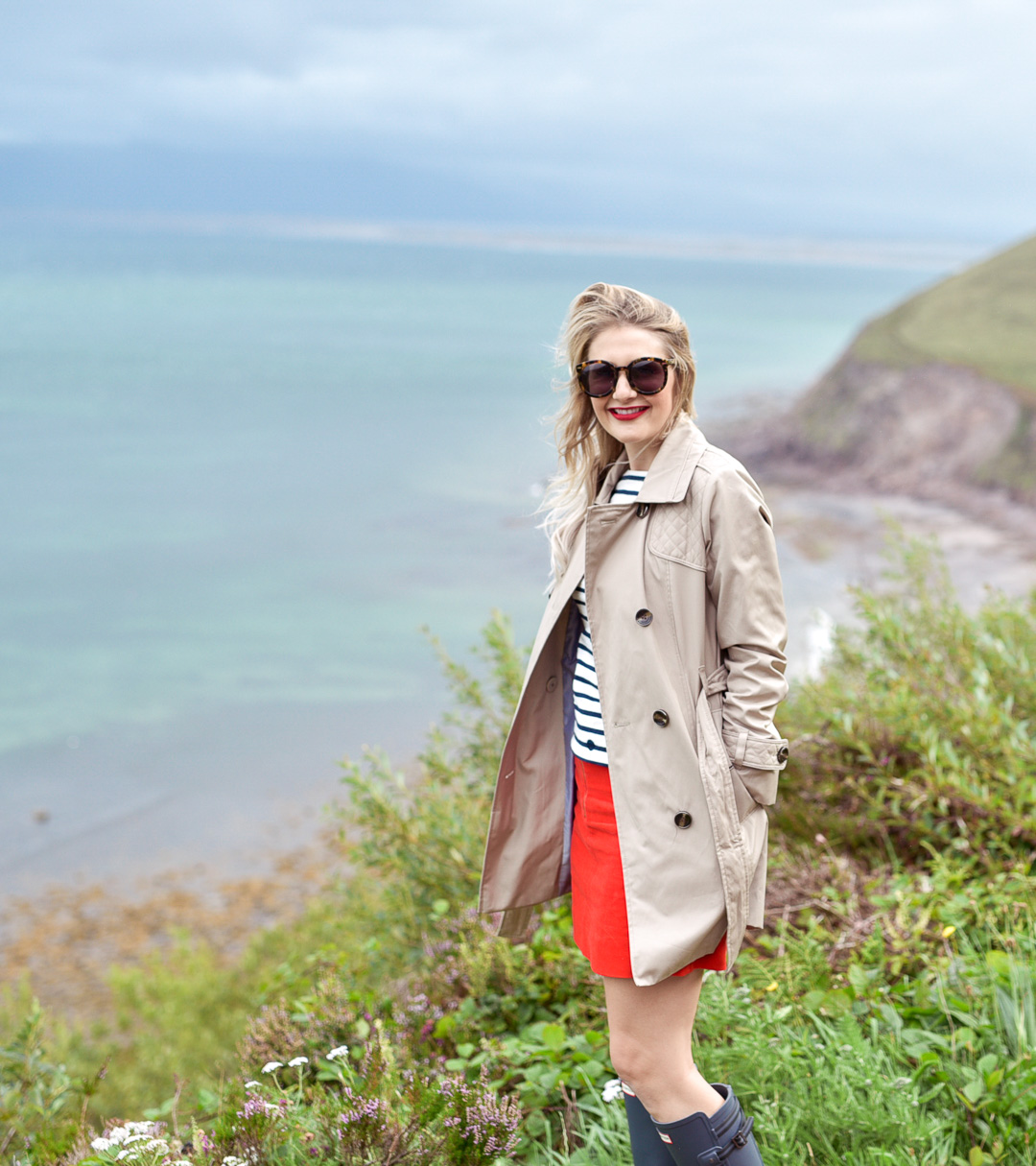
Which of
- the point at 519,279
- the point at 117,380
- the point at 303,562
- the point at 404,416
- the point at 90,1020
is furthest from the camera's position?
the point at 519,279

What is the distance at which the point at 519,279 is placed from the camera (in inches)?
5842

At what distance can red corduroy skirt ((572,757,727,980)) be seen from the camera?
228 cm

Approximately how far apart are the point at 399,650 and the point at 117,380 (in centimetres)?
4610

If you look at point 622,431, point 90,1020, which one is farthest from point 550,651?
point 90,1020

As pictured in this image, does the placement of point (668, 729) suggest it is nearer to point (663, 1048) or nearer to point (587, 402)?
point (663, 1048)

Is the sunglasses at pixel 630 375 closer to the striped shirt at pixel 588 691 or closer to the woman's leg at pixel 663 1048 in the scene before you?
the striped shirt at pixel 588 691

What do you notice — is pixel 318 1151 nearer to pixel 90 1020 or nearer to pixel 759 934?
pixel 759 934

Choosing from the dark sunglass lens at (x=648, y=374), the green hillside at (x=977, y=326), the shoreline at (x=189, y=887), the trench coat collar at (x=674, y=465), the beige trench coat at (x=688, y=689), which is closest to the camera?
the beige trench coat at (x=688, y=689)

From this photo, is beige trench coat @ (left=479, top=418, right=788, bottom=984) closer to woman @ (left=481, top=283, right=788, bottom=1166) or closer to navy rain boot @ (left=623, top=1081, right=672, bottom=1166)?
woman @ (left=481, top=283, right=788, bottom=1166)

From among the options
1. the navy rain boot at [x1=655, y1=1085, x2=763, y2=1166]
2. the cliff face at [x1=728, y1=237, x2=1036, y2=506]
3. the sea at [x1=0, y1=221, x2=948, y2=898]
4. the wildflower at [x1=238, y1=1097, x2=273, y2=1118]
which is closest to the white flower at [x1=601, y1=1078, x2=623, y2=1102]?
the navy rain boot at [x1=655, y1=1085, x2=763, y2=1166]

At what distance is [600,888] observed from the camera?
235 cm

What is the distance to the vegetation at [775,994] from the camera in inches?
100

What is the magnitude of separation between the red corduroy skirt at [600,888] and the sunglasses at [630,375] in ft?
3.06

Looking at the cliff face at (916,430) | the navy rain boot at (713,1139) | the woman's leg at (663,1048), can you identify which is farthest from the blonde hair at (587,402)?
the cliff face at (916,430)
